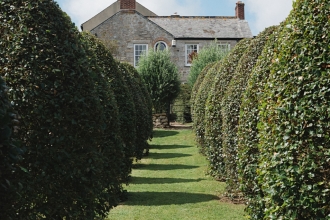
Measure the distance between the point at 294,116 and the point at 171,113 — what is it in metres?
28.9

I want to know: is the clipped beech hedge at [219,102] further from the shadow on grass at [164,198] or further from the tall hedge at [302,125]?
the tall hedge at [302,125]

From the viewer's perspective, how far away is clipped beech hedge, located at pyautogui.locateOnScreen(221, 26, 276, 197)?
9031 mm

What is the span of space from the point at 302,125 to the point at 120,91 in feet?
20.2

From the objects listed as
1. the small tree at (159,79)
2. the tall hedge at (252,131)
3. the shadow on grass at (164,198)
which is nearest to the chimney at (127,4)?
the small tree at (159,79)

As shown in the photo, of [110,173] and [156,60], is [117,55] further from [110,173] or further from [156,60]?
[110,173]

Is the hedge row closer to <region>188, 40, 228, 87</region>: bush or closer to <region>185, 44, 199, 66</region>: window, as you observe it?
<region>188, 40, 228, 87</region>: bush

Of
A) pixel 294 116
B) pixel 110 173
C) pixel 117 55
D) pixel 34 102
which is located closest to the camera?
pixel 294 116

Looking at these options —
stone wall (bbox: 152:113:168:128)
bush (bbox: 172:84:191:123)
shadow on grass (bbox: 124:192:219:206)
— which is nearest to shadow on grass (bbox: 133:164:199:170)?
shadow on grass (bbox: 124:192:219:206)

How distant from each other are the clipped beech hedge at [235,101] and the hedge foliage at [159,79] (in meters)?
19.2

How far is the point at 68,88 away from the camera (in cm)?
550

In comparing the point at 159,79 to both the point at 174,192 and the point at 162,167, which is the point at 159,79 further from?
the point at 174,192

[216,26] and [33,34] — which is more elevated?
[216,26]

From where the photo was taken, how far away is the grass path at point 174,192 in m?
9.18

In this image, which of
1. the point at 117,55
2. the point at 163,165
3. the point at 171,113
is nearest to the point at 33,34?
the point at 163,165
